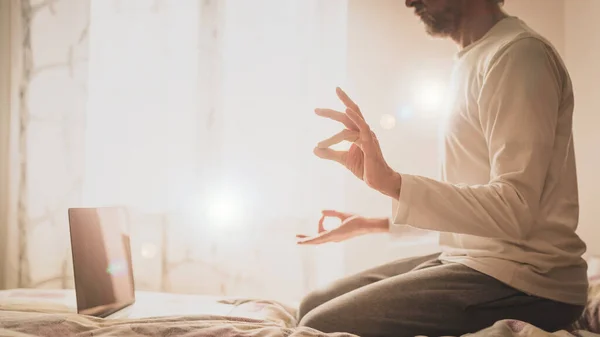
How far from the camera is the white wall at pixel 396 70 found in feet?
6.08

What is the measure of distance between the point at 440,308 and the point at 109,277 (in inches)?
38.4

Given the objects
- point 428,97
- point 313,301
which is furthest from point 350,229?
point 428,97

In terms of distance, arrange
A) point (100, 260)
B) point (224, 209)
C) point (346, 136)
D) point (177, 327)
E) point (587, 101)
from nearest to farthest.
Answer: point (177, 327), point (346, 136), point (100, 260), point (587, 101), point (224, 209)

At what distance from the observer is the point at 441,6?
1.12 m

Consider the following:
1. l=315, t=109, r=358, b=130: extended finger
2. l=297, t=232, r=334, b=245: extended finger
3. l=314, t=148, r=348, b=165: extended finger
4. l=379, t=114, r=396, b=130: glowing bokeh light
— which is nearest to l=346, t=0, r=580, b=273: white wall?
l=379, t=114, r=396, b=130: glowing bokeh light

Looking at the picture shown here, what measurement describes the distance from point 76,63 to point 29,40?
0.23 m

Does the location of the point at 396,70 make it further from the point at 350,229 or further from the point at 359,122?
the point at 359,122

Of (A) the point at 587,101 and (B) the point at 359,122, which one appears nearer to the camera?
(B) the point at 359,122

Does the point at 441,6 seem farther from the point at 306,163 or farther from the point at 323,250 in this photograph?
the point at 323,250

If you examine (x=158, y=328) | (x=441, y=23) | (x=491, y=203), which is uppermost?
(x=441, y=23)

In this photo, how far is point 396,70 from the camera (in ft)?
6.24

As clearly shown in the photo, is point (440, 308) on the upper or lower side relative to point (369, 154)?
lower

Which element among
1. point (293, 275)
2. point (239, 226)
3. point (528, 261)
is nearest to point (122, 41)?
point (239, 226)

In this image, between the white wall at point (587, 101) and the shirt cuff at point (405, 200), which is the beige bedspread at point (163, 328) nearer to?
the shirt cuff at point (405, 200)
